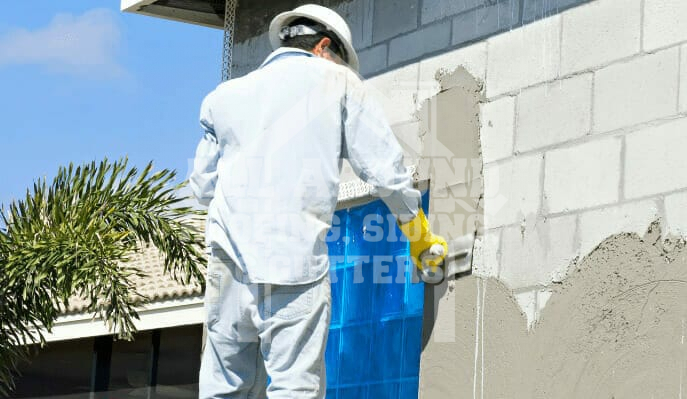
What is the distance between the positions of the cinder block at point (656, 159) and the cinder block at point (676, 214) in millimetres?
39

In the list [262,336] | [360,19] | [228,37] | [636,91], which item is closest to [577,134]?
[636,91]

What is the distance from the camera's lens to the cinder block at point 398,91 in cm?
616

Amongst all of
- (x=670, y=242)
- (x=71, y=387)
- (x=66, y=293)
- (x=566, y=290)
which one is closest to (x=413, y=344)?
(x=566, y=290)

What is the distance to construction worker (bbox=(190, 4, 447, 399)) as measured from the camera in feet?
14.3

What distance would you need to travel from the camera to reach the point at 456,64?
591cm

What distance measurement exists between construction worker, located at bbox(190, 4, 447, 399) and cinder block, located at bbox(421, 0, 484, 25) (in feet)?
4.20

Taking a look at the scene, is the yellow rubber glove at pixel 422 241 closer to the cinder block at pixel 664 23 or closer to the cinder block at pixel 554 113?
the cinder block at pixel 554 113

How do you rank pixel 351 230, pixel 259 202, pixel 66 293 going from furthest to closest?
pixel 66 293 < pixel 351 230 < pixel 259 202

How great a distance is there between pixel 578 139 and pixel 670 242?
653 mm

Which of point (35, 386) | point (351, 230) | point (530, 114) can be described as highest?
point (530, 114)

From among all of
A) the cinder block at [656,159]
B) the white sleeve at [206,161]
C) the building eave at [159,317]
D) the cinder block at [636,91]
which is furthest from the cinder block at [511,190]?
the building eave at [159,317]

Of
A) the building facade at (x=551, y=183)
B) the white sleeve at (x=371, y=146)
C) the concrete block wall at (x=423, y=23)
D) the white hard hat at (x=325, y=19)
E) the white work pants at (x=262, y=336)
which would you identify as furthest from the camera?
the concrete block wall at (x=423, y=23)

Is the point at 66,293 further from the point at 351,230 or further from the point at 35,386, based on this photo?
the point at 35,386

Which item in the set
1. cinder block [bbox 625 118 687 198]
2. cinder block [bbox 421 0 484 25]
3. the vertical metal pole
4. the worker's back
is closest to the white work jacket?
the worker's back
